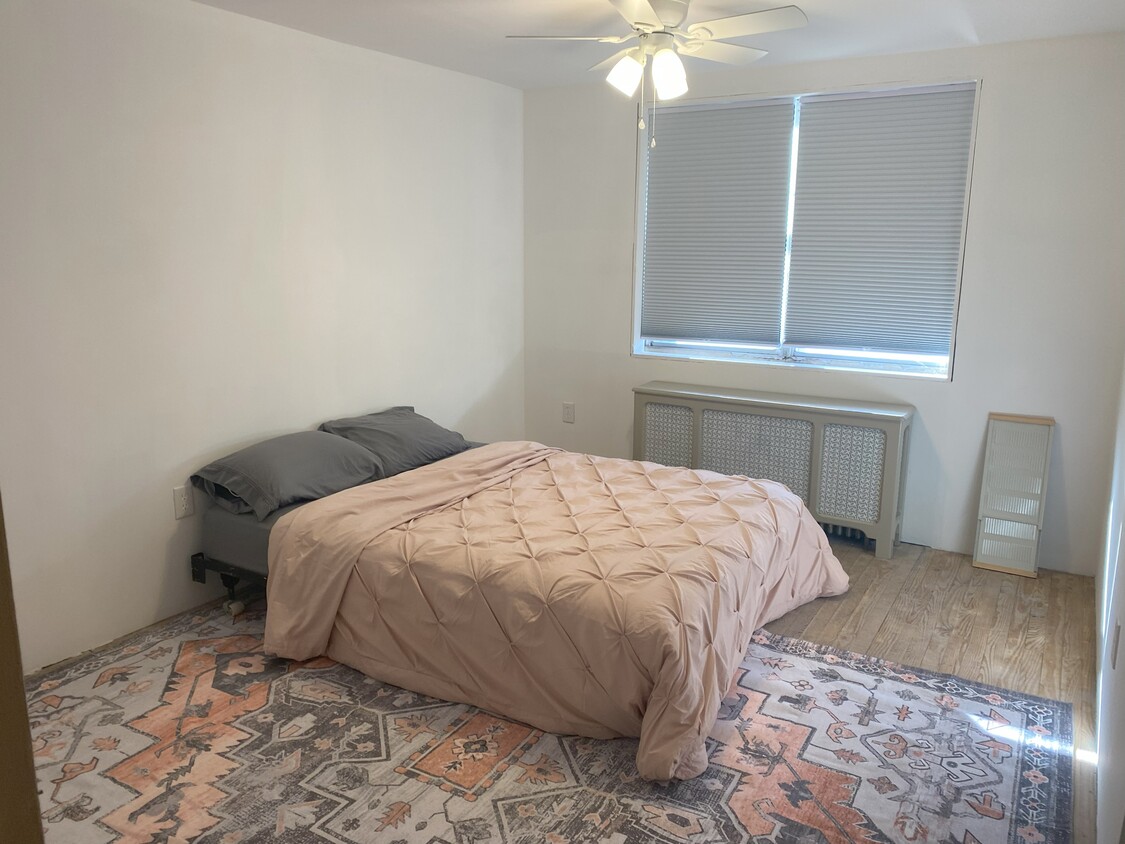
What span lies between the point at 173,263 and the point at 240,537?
1094mm

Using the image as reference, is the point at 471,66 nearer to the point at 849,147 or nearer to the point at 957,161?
the point at 849,147

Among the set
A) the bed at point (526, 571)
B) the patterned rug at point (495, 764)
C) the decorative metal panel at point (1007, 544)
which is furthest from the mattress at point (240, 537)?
the decorative metal panel at point (1007, 544)

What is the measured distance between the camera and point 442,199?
4.55 metres

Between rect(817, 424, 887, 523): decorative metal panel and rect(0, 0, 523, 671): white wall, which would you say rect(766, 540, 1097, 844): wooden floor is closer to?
rect(817, 424, 887, 523): decorative metal panel

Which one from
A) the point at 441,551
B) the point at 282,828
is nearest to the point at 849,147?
the point at 441,551

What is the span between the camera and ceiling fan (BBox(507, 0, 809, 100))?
9.25ft

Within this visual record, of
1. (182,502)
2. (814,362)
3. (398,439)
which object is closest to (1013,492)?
(814,362)

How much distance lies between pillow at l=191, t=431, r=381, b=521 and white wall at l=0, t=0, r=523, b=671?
0.54 feet

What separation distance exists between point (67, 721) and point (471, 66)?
3482mm

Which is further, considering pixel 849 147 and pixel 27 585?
pixel 849 147

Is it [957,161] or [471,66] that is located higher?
[471,66]

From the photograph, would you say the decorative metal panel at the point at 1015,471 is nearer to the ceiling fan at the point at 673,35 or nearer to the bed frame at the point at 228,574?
the ceiling fan at the point at 673,35

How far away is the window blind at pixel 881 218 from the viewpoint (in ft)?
13.2

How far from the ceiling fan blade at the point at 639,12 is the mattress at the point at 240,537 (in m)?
2.17
